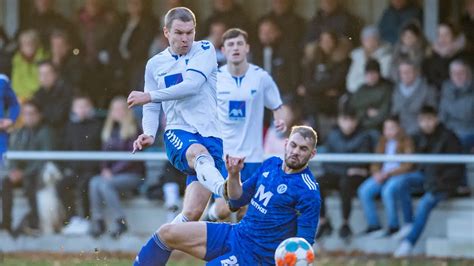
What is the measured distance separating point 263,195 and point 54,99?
8471mm

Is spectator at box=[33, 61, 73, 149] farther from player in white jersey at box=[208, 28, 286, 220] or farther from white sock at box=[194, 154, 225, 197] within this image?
white sock at box=[194, 154, 225, 197]

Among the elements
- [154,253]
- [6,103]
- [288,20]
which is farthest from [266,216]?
[288,20]

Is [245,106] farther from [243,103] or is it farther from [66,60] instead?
[66,60]

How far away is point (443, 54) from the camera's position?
17.7 metres

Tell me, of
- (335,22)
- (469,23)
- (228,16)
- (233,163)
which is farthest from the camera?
(228,16)

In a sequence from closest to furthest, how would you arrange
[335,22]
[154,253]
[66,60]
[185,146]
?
[154,253]
[185,146]
[335,22]
[66,60]

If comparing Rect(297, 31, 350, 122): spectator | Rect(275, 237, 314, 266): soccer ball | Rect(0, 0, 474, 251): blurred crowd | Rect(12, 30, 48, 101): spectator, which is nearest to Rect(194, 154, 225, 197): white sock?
Rect(275, 237, 314, 266): soccer ball

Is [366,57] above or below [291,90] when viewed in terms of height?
above

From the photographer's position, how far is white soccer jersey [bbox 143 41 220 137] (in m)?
12.2

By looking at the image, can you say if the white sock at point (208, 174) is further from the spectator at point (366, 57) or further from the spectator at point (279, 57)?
the spectator at point (279, 57)

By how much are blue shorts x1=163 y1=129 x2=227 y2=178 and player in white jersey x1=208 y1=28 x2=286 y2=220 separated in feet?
8.49

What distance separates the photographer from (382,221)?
1758 centimetres

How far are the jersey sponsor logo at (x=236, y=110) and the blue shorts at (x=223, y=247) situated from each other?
3.99 metres

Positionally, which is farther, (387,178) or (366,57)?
(366,57)
